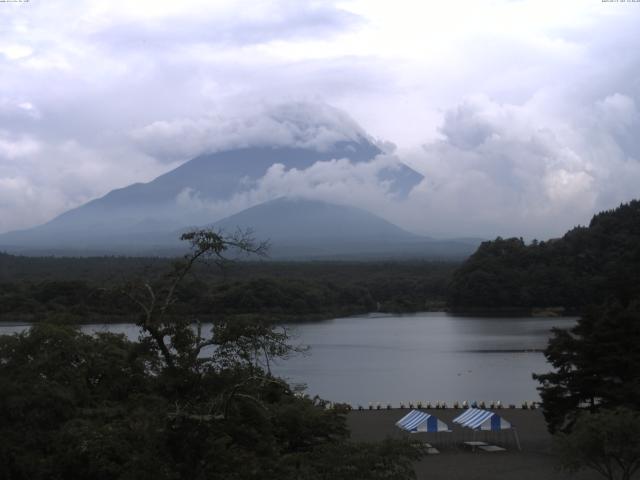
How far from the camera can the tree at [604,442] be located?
32.8 feet

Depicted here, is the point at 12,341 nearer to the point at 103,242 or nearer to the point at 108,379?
the point at 108,379

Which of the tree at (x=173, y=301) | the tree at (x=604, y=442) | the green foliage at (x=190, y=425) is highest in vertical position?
the tree at (x=173, y=301)

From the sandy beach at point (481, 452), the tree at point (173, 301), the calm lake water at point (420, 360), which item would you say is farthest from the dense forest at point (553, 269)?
the tree at point (173, 301)

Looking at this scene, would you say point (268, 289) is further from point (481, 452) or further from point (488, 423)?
point (481, 452)

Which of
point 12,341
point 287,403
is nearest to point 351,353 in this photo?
point 287,403

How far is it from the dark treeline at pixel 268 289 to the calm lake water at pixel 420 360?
2451 mm

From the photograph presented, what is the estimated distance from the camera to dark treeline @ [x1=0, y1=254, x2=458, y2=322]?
38.8 metres

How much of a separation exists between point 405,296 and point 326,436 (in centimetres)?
4647

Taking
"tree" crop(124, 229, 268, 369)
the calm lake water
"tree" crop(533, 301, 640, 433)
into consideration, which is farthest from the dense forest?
"tree" crop(124, 229, 268, 369)

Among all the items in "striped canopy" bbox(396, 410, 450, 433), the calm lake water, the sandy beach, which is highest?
"striped canopy" bbox(396, 410, 450, 433)

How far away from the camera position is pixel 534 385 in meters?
22.6

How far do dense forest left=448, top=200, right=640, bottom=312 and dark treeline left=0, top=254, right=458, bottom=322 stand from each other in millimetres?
3580

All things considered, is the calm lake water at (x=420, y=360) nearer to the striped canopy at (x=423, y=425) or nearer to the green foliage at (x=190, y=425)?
the striped canopy at (x=423, y=425)

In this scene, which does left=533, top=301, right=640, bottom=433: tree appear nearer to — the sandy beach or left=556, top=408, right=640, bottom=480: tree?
the sandy beach
